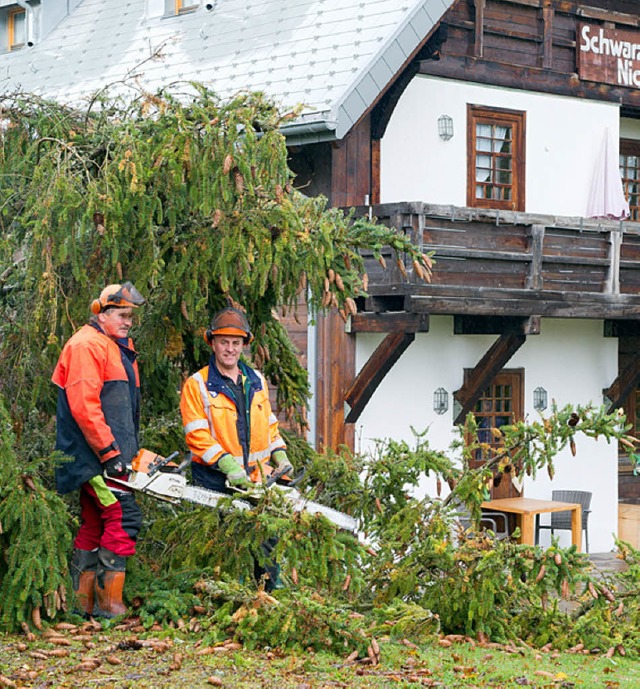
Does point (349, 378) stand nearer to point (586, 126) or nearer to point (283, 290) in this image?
point (586, 126)

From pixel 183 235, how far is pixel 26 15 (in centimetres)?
1353

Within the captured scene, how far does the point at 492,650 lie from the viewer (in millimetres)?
7895

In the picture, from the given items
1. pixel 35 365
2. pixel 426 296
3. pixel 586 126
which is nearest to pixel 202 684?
pixel 35 365

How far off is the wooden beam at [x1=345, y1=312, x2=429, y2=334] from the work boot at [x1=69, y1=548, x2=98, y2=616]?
698 cm

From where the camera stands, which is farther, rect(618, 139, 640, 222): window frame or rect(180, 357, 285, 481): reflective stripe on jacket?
rect(618, 139, 640, 222): window frame

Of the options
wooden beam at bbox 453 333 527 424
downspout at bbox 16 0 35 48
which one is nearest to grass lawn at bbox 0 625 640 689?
wooden beam at bbox 453 333 527 424

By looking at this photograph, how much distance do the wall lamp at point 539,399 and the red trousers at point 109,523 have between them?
1014 centimetres

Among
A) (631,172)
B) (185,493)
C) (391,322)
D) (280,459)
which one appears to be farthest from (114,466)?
(631,172)

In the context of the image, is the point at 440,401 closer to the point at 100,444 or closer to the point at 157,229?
the point at 157,229

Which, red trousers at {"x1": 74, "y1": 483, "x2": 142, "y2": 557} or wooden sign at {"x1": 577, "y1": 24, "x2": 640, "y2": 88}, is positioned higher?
wooden sign at {"x1": 577, "y1": 24, "x2": 640, "y2": 88}

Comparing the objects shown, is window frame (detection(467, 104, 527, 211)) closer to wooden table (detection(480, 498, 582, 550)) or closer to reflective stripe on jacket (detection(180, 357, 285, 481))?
wooden table (detection(480, 498, 582, 550))

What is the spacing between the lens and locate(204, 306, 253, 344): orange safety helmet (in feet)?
27.6

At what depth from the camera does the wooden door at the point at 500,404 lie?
56.7ft

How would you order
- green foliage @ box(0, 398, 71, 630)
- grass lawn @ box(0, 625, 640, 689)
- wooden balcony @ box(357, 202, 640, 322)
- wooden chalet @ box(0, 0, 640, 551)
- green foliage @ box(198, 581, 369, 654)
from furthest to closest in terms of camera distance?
wooden chalet @ box(0, 0, 640, 551) < wooden balcony @ box(357, 202, 640, 322) < green foliage @ box(0, 398, 71, 630) < green foliage @ box(198, 581, 369, 654) < grass lawn @ box(0, 625, 640, 689)
